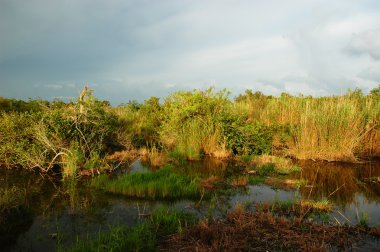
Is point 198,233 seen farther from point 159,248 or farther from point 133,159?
point 133,159

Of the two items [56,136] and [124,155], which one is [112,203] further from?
[124,155]

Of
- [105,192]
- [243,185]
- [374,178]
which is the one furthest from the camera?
[374,178]

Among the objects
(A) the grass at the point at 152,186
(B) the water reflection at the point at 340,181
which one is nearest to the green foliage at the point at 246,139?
(B) the water reflection at the point at 340,181

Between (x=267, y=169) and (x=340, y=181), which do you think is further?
(x=267, y=169)

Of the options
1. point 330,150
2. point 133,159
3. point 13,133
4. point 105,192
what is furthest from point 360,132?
point 13,133

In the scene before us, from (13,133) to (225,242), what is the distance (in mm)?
8854

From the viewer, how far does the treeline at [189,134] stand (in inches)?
405

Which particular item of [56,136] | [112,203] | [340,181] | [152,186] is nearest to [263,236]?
[152,186]

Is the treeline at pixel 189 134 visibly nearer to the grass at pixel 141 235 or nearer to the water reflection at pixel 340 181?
the water reflection at pixel 340 181

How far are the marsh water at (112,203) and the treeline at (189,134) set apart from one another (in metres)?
0.93

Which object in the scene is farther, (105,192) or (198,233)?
(105,192)

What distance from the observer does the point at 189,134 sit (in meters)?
12.8

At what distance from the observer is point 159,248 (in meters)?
4.93

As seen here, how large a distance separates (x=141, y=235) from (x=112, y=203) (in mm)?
2250
